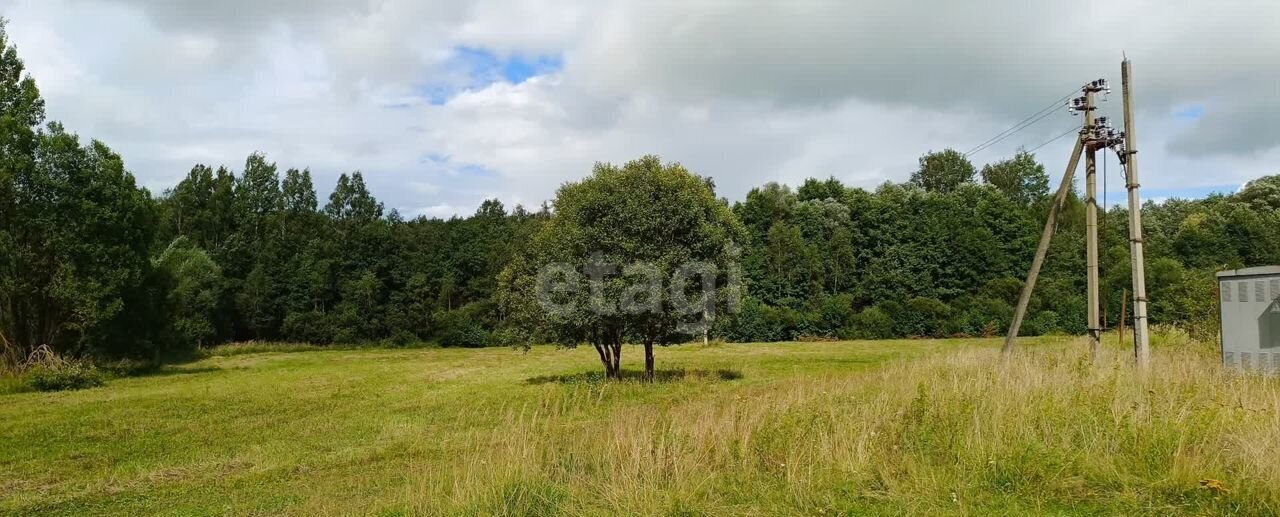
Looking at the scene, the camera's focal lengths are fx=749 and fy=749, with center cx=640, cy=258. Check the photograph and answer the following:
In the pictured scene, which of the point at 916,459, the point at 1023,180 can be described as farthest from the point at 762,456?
the point at 1023,180

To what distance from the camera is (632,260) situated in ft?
62.8

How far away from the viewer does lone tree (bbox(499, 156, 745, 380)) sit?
19.0 meters

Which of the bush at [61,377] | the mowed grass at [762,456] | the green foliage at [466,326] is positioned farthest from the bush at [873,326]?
the bush at [61,377]

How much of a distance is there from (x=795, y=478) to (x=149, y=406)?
56.0 feet

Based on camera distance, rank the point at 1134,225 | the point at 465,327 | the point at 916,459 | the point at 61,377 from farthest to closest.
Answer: the point at 465,327
the point at 61,377
the point at 1134,225
the point at 916,459

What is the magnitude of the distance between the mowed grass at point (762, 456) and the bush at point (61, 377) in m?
10.4

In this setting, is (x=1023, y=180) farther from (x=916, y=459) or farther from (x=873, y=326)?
(x=916, y=459)

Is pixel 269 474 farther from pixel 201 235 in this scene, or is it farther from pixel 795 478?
pixel 201 235

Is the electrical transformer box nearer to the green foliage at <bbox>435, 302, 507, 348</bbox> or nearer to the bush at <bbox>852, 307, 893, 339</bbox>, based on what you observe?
the bush at <bbox>852, 307, 893, 339</bbox>

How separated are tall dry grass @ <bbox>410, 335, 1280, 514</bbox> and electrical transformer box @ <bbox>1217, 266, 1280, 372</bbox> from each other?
420cm

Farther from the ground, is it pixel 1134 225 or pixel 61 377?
pixel 1134 225

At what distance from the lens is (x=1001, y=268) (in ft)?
172

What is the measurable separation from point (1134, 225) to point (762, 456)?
10.9 m

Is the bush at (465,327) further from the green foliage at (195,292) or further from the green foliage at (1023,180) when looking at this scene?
the green foliage at (1023,180)
